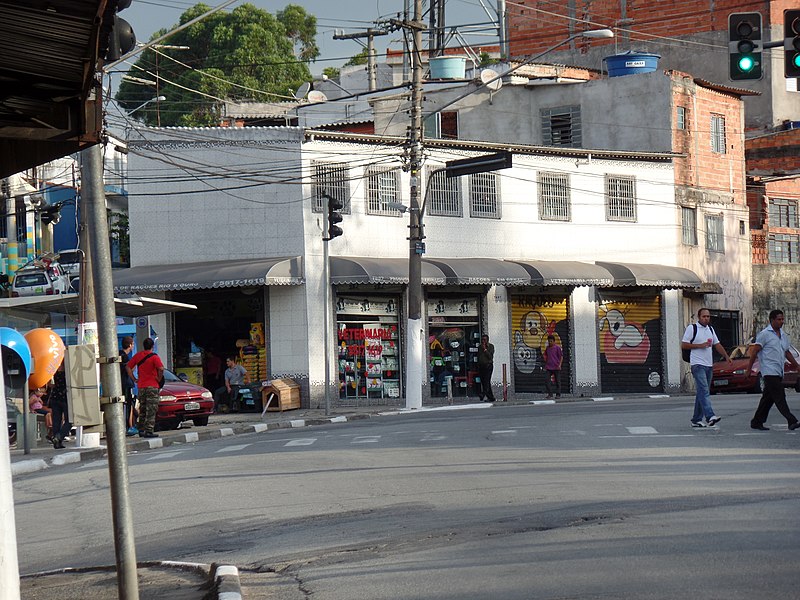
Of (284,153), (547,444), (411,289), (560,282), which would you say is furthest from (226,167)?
(547,444)

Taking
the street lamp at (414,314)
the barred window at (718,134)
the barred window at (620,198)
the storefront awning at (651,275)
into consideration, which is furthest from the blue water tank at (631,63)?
the street lamp at (414,314)

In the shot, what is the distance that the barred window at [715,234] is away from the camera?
45.7 metres

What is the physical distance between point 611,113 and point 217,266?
1693 centimetres

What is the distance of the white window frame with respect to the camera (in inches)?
1625

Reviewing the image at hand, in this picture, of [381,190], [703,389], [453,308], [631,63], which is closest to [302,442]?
[703,389]

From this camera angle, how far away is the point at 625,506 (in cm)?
1108

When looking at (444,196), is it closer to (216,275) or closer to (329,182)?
(329,182)

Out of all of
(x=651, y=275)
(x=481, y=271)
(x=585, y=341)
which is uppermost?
(x=481, y=271)

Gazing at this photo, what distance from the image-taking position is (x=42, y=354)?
78.1 feet

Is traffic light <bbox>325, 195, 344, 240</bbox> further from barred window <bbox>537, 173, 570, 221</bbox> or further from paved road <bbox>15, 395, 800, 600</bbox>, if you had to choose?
barred window <bbox>537, 173, 570, 221</bbox>

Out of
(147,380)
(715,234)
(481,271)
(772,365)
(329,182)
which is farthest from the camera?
(715,234)

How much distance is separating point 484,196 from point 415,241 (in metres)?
7.50

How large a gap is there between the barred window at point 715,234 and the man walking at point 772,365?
89.1 ft

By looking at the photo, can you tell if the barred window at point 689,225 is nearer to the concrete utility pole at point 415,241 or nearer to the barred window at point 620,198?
the barred window at point 620,198
